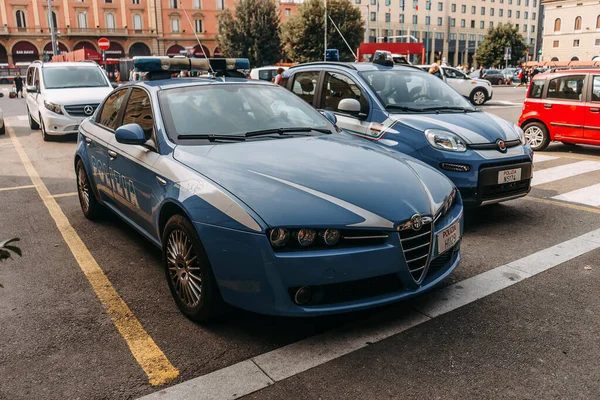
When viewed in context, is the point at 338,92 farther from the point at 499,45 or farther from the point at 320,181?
the point at 499,45

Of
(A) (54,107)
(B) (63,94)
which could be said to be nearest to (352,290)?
(A) (54,107)

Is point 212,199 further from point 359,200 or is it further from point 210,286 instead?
point 359,200

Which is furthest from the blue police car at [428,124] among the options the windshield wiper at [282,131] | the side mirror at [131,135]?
the side mirror at [131,135]

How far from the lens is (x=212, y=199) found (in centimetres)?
328

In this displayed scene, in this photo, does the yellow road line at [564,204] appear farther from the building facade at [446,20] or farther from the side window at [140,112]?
the building facade at [446,20]

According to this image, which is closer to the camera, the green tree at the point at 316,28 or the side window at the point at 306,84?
the side window at the point at 306,84

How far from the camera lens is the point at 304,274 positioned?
3.01 metres

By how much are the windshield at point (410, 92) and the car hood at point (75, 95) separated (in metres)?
7.90

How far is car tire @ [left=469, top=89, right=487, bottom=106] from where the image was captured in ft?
77.7

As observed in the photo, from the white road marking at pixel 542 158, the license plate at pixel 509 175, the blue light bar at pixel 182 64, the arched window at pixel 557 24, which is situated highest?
the arched window at pixel 557 24

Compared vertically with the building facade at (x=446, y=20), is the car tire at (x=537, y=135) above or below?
below

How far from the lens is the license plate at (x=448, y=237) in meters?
3.47

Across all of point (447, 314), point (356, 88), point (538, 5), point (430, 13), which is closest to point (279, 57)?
point (430, 13)

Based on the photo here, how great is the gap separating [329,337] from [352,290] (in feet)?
1.24
